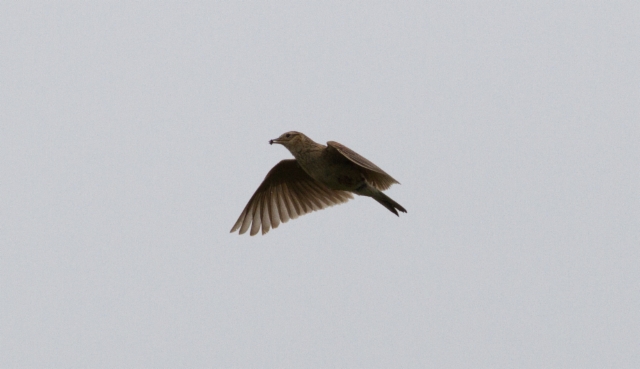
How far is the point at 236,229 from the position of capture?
13148mm

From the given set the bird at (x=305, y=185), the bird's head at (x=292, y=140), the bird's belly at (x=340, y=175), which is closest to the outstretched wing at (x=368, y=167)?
the bird at (x=305, y=185)

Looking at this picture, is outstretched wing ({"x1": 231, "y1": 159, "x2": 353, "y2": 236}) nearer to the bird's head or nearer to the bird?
the bird

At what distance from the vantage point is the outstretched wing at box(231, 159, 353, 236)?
43.2 feet

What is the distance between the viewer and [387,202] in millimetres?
11664

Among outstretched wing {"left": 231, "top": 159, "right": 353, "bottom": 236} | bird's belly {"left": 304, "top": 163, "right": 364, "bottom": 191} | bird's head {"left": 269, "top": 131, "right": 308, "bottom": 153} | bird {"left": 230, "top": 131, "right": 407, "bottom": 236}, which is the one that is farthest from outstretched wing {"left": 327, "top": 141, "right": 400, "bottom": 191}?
outstretched wing {"left": 231, "top": 159, "right": 353, "bottom": 236}

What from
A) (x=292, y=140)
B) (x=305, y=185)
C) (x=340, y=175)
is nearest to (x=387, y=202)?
(x=340, y=175)

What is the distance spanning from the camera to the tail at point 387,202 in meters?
11.6

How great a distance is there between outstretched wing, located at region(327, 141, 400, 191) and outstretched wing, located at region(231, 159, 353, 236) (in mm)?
1261

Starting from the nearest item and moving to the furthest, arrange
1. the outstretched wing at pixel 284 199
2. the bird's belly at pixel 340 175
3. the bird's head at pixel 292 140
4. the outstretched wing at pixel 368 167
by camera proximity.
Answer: the outstretched wing at pixel 368 167 < the bird's belly at pixel 340 175 < the bird's head at pixel 292 140 < the outstretched wing at pixel 284 199

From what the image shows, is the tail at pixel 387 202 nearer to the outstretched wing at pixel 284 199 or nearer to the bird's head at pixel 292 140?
the bird's head at pixel 292 140

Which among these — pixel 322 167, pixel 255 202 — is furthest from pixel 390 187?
pixel 255 202

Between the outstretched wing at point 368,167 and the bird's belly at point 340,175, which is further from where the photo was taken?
the bird's belly at point 340,175

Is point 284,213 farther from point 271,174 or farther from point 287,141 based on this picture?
point 287,141

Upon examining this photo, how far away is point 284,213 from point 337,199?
755 mm
